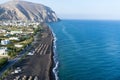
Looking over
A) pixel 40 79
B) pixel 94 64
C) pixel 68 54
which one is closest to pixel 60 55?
pixel 68 54

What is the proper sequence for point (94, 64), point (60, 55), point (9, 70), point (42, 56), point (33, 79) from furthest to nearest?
point (60, 55)
point (42, 56)
point (94, 64)
point (9, 70)
point (33, 79)

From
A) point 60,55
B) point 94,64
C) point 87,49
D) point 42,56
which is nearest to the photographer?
point 94,64

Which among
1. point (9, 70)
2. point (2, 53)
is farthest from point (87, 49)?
point (9, 70)

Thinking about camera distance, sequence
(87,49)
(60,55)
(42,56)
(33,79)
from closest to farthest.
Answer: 1. (33,79)
2. (42,56)
3. (60,55)
4. (87,49)

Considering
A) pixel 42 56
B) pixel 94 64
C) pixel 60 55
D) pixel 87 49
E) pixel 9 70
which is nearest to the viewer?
pixel 9 70

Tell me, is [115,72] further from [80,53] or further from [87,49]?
[87,49]

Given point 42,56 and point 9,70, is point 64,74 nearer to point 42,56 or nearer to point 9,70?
point 9,70

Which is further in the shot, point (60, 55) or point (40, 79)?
point (60, 55)

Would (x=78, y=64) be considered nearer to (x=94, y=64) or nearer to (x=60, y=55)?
(x=94, y=64)

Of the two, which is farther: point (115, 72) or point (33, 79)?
point (115, 72)
